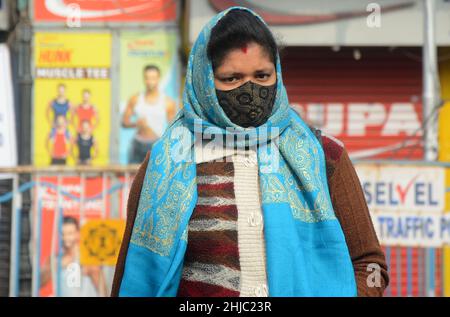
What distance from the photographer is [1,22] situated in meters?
10.4

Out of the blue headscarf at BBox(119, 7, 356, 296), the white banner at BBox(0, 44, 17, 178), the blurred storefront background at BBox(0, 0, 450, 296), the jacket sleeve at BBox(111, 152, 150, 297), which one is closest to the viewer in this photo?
the blue headscarf at BBox(119, 7, 356, 296)

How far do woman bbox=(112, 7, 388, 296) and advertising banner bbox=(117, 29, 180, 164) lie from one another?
742cm

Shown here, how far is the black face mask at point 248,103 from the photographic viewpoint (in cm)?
295

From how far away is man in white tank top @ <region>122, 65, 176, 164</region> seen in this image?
34.4 ft

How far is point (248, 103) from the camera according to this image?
2953 millimetres

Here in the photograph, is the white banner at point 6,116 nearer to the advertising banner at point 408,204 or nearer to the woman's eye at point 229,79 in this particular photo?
the advertising banner at point 408,204

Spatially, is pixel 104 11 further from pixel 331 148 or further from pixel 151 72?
pixel 331 148

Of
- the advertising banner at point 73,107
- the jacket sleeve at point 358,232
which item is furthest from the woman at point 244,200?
the advertising banner at point 73,107

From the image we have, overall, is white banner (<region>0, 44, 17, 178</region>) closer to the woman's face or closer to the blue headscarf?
the blue headscarf

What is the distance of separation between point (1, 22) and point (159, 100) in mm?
2053

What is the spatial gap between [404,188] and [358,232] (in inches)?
156

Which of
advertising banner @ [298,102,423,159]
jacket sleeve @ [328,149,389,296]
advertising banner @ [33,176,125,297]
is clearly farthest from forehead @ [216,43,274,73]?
advertising banner @ [298,102,423,159]

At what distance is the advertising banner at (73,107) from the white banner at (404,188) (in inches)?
176

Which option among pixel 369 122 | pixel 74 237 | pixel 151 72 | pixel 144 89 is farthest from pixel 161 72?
pixel 74 237
